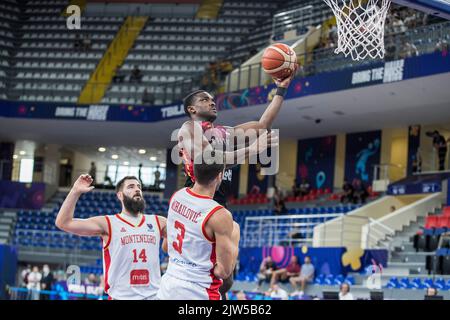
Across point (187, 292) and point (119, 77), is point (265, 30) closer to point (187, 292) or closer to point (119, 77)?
point (119, 77)

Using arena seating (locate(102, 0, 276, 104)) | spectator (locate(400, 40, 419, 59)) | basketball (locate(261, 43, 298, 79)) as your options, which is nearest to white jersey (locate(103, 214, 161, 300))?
basketball (locate(261, 43, 298, 79))

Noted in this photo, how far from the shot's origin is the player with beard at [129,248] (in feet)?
21.4

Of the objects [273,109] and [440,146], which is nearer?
[273,109]

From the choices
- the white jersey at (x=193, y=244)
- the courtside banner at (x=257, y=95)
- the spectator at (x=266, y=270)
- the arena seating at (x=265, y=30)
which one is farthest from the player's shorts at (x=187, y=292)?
the arena seating at (x=265, y=30)

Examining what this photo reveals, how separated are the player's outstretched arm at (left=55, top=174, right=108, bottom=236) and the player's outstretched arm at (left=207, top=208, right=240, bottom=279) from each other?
47.1 inches

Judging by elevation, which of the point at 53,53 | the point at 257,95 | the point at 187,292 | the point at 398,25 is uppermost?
the point at 53,53

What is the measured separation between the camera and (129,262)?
657 cm

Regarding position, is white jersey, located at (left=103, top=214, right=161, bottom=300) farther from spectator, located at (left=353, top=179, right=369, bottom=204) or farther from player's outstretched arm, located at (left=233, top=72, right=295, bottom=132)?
spectator, located at (left=353, top=179, right=369, bottom=204)

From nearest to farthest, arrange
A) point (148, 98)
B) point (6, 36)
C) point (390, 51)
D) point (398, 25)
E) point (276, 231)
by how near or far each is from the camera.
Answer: point (390, 51) < point (398, 25) < point (276, 231) < point (148, 98) < point (6, 36)

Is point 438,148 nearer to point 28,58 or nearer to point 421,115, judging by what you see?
point 421,115

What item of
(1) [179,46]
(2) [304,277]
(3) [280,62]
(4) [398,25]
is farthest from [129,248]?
(1) [179,46]

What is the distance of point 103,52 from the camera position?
3114cm

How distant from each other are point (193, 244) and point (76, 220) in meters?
1.57
